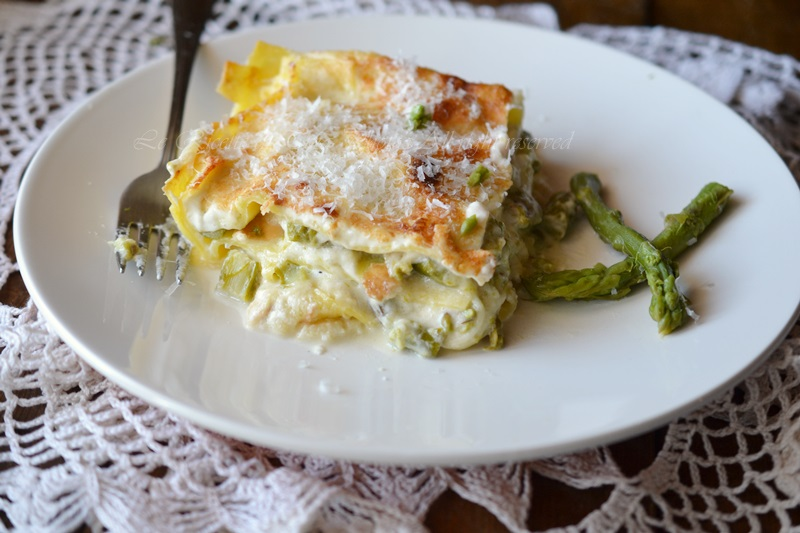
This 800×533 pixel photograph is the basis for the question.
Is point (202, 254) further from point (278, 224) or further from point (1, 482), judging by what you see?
point (1, 482)

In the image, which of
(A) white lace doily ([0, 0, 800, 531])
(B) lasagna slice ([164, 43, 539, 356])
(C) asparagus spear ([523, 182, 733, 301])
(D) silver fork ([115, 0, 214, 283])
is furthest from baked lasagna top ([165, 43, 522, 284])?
(A) white lace doily ([0, 0, 800, 531])

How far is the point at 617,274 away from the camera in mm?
2627

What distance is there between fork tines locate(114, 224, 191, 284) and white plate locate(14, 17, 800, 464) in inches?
2.1

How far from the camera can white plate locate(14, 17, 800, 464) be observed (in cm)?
216

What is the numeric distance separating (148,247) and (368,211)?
0.81m

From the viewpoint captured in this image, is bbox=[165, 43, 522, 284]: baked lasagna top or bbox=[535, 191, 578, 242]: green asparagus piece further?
bbox=[535, 191, 578, 242]: green asparagus piece

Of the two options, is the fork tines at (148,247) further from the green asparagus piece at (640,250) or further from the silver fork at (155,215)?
the green asparagus piece at (640,250)

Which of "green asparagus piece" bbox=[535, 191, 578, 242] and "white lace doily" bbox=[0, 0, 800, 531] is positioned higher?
"green asparagus piece" bbox=[535, 191, 578, 242]

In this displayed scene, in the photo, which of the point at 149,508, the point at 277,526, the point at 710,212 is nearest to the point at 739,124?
the point at 710,212

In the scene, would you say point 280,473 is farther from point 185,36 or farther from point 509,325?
point 185,36

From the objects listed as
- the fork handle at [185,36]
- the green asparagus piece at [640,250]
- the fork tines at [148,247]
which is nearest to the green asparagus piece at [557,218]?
the green asparagus piece at [640,250]

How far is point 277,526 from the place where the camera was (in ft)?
6.58

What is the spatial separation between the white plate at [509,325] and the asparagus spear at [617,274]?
1.9 inches

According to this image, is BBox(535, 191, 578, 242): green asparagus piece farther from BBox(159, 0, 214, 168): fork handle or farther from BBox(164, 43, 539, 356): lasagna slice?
BBox(159, 0, 214, 168): fork handle
